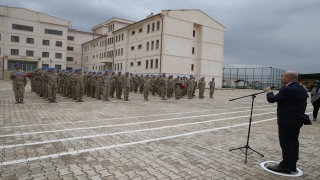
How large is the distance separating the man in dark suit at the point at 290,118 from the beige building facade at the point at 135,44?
29627 millimetres

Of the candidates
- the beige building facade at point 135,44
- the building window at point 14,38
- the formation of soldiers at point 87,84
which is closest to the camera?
the formation of soldiers at point 87,84

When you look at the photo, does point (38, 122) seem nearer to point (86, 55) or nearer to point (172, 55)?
point (172, 55)

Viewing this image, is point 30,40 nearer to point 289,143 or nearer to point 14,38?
point 14,38

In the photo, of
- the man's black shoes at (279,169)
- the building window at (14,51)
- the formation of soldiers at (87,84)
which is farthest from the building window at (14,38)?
the man's black shoes at (279,169)

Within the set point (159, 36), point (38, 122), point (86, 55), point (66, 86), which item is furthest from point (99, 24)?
point (38, 122)

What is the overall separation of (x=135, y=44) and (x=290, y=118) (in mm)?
37750

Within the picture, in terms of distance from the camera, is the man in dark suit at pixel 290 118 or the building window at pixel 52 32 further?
the building window at pixel 52 32

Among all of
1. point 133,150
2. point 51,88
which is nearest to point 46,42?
point 51,88

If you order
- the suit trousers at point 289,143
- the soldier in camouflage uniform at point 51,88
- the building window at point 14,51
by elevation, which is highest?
the building window at point 14,51

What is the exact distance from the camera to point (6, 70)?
139 ft

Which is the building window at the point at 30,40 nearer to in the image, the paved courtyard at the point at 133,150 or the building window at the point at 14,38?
the building window at the point at 14,38

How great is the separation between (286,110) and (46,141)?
5.26 metres

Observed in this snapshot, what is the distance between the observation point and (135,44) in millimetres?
39969

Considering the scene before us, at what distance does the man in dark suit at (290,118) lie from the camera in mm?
3926
